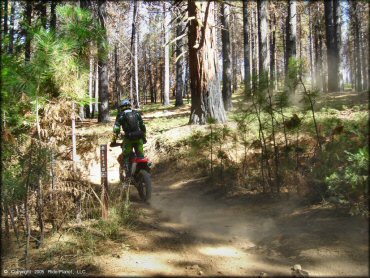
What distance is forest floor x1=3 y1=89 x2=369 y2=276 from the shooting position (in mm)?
4191

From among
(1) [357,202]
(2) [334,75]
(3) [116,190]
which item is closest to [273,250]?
(1) [357,202]

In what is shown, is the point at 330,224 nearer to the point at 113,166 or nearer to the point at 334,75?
the point at 113,166

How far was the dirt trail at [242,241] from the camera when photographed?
164 inches

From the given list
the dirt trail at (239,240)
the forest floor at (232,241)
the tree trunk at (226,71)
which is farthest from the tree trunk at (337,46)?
the dirt trail at (239,240)

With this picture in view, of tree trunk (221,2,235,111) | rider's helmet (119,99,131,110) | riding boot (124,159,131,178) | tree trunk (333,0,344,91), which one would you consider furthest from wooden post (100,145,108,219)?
tree trunk (333,0,344,91)

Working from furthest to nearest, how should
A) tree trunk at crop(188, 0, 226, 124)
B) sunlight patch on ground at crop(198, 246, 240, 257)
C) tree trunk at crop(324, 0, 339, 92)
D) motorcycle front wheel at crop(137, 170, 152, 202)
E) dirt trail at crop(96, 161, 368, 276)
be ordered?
tree trunk at crop(324, 0, 339, 92) → tree trunk at crop(188, 0, 226, 124) → motorcycle front wheel at crop(137, 170, 152, 202) → sunlight patch on ground at crop(198, 246, 240, 257) → dirt trail at crop(96, 161, 368, 276)

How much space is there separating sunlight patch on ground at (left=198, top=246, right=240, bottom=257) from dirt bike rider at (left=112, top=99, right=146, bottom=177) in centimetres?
293

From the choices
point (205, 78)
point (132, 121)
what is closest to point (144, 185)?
point (132, 121)

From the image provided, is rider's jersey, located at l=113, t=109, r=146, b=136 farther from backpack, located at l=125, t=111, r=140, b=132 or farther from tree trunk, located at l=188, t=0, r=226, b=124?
tree trunk, located at l=188, t=0, r=226, b=124

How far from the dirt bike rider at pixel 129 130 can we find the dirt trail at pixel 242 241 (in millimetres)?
1097

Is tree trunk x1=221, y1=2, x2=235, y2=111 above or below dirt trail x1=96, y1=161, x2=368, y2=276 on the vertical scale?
above

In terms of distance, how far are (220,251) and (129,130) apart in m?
3.50

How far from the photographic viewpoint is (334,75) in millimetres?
19953

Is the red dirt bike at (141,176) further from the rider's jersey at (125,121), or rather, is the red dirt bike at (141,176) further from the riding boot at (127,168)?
the rider's jersey at (125,121)
